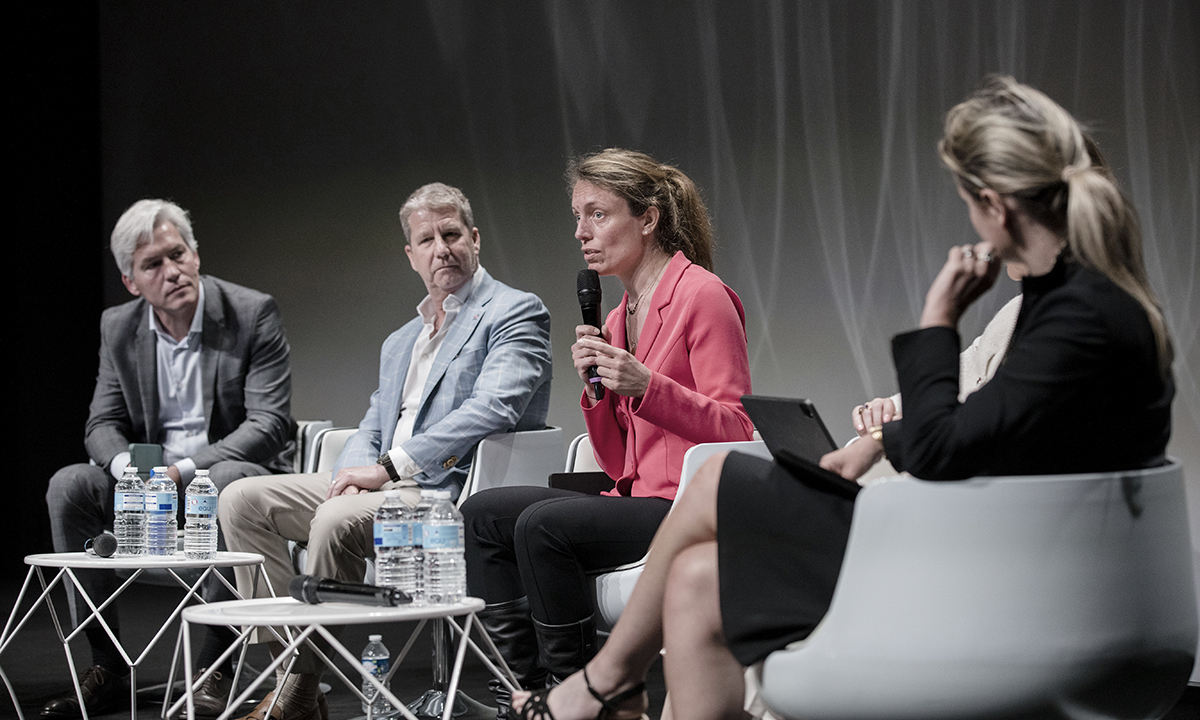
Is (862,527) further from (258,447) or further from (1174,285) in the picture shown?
(258,447)

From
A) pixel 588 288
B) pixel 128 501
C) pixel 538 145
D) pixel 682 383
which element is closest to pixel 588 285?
pixel 588 288

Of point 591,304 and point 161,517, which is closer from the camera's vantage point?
point 591,304

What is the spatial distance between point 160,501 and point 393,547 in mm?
891

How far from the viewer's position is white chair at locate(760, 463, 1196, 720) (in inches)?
50.4

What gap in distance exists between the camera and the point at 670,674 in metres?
1.60

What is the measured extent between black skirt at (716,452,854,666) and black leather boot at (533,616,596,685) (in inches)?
28.3

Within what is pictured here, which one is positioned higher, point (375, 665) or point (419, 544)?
point (419, 544)

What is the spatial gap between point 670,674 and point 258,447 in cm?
214

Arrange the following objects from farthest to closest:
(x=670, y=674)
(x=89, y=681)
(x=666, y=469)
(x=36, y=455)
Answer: (x=36, y=455) < (x=89, y=681) < (x=666, y=469) < (x=670, y=674)

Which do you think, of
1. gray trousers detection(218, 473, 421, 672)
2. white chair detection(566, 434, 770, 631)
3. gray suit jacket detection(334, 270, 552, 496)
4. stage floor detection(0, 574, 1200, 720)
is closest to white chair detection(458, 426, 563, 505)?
gray suit jacket detection(334, 270, 552, 496)

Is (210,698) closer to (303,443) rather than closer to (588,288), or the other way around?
(303,443)

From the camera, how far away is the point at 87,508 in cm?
319

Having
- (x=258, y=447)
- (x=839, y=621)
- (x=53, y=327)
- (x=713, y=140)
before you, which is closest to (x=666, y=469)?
(x=839, y=621)

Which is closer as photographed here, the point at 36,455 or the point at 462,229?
the point at 462,229
